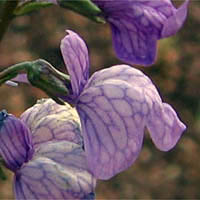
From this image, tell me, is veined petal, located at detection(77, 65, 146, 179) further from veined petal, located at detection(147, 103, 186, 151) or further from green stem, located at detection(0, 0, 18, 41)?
green stem, located at detection(0, 0, 18, 41)

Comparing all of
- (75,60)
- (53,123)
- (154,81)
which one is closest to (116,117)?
(75,60)

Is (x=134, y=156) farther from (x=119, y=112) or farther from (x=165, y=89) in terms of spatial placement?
(x=165, y=89)

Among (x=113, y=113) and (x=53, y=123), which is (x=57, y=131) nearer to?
(x=53, y=123)

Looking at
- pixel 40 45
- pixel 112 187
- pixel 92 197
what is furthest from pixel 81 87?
pixel 40 45

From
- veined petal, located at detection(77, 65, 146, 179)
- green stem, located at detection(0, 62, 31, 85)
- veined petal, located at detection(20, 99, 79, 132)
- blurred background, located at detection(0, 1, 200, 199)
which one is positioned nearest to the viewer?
veined petal, located at detection(77, 65, 146, 179)

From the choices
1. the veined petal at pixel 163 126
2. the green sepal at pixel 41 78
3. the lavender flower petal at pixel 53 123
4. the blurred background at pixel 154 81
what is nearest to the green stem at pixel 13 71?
the green sepal at pixel 41 78

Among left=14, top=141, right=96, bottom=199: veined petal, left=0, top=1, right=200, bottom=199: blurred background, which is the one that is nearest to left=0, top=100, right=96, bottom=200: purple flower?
left=14, top=141, right=96, bottom=199: veined petal
